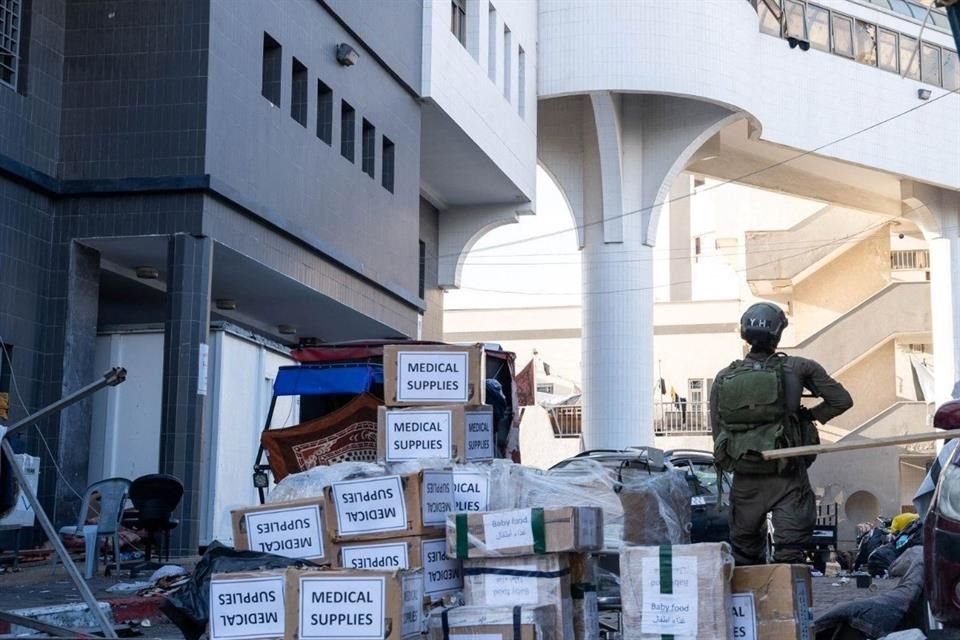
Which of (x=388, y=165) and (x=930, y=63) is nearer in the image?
(x=388, y=165)

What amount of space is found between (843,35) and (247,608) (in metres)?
38.5

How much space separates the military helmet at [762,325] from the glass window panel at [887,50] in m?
36.2

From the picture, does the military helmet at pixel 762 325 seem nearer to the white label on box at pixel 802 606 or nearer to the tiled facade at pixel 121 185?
the white label on box at pixel 802 606

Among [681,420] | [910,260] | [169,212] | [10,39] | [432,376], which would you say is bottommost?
[432,376]

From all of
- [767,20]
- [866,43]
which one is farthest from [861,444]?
[866,43]

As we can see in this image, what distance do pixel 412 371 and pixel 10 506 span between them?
13.7 feet

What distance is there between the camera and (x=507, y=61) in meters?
33.0

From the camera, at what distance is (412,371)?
34.7 ft

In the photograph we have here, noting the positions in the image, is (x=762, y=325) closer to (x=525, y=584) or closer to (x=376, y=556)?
(x=525, y=584)

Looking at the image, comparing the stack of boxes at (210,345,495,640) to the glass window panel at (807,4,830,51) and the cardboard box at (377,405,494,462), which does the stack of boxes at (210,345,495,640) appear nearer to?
the cardboard box at (377,405,494,462)

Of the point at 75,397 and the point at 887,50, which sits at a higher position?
the point at 887,50

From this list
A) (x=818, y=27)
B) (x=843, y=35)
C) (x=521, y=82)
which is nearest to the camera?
(x=521, y=82)

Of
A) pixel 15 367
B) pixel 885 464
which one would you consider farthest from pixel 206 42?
pixel 885 464

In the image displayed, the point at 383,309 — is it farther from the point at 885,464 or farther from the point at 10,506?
the point at 885,464
